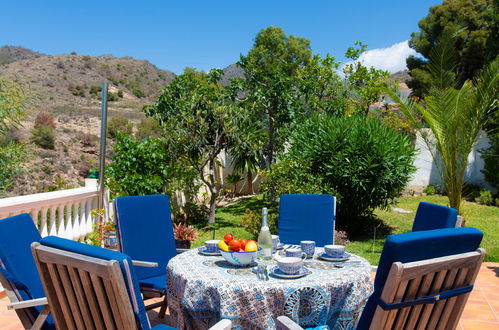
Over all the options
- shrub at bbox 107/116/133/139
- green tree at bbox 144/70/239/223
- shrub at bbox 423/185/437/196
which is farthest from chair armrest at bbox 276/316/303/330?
shrub at bbox 107/116/133/139

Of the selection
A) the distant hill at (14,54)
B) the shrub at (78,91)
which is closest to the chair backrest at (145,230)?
the shrub at (78,91)

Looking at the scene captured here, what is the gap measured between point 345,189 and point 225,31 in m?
14.3

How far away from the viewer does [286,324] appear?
2.00 m

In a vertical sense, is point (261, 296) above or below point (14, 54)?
below

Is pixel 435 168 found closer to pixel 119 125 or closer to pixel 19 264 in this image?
pixel 19 264

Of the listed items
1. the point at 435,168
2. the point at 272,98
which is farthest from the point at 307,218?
the point at 435,168

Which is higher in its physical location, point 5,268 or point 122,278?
point 122,278

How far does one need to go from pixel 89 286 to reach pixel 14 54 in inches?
1613

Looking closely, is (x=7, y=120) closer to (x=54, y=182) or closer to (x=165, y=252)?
(x=165, y=252)

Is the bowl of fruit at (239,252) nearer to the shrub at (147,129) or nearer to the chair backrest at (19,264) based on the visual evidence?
the chair backrest at (19,264)

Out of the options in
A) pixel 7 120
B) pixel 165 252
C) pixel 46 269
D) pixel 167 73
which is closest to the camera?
pixel 46 269

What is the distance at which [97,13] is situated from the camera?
24469 mm


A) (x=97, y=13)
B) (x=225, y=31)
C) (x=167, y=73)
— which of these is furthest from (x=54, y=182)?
(x=167, y=73)

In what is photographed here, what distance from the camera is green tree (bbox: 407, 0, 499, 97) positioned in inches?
674
